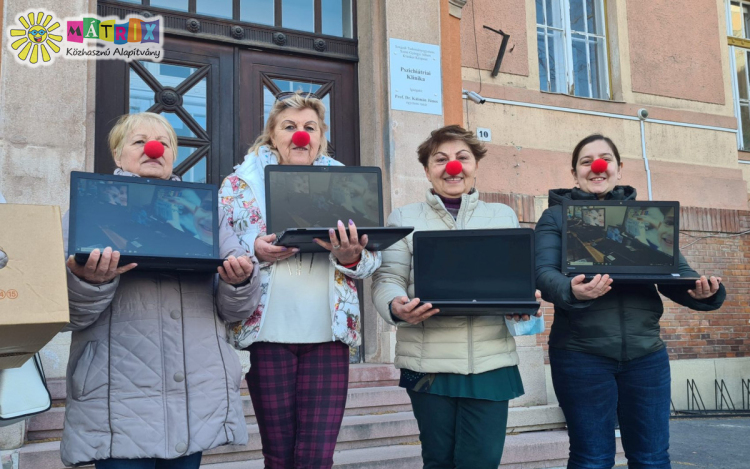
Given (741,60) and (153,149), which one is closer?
(153,149)

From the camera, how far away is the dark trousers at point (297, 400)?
8.32 ft

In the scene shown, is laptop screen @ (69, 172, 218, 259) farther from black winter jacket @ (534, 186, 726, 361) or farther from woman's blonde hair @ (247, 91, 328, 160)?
black winter jacket @ (534, 186, 726, 361)

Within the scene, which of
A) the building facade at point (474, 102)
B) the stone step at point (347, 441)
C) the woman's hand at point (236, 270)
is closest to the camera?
the woman's hand at point (236, 270)

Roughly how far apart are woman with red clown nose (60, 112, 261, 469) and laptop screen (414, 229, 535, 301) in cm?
69

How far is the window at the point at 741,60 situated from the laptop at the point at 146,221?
371 inches

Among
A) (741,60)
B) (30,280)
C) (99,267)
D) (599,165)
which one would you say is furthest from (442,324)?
(741,60)

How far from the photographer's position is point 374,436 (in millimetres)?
4570

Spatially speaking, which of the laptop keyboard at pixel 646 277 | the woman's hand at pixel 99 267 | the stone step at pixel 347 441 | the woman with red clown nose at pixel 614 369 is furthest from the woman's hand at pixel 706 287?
the stone step at pixel 347 441

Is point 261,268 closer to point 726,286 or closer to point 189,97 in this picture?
point 189,97

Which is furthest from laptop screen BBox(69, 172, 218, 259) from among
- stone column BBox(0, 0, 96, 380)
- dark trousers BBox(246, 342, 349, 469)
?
stone column BBox(0, 0, 96, 380)

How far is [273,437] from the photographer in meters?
2.55

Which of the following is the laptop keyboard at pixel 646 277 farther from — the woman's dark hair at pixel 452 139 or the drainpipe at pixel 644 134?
the drainpipe at pixel 644 134

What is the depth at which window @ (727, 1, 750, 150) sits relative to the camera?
385 inches

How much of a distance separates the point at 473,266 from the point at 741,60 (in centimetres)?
918
